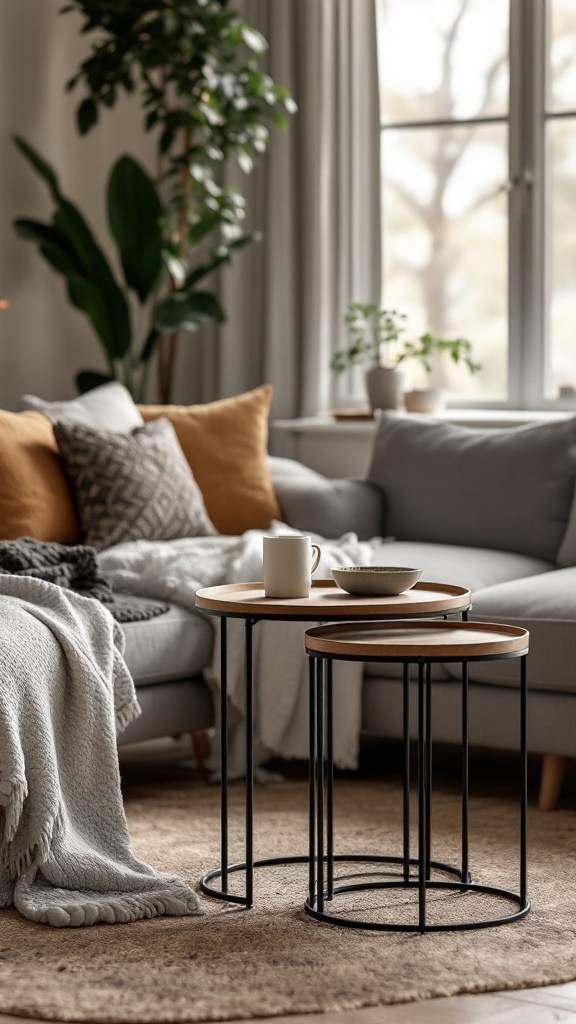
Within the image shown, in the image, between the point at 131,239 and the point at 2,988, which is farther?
the point at 131,239

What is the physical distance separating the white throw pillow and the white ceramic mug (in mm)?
1491

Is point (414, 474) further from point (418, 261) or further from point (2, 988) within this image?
point (2, 988)

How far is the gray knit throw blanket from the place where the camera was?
3.04 m

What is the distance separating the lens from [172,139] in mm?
4828

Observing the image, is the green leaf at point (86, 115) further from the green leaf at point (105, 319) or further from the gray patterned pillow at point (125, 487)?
the gray patterned pillow at point (125, 487)

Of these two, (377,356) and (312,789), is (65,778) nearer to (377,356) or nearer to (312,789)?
(312,789)

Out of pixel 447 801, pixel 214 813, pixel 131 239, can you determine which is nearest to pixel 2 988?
pixel 214 813

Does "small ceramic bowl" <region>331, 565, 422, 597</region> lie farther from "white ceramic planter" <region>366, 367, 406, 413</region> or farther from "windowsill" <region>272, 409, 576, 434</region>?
"white ceramic planter" <region>366, 367, 406, 413</region>

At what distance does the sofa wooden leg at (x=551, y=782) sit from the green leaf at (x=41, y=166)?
2616mm

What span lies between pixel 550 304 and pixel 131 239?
55.5 inches

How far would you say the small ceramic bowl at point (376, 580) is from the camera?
2375 mm

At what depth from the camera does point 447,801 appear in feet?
10.5

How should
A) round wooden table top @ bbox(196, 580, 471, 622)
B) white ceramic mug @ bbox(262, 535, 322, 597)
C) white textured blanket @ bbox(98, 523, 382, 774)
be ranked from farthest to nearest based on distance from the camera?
white textured blanket @ bbox(98, 523, 382, 774) < white ceramic mug @ bbox(262, 535, 322, 597) < round wooden table top @ bbox(196, 580, 471, 622)

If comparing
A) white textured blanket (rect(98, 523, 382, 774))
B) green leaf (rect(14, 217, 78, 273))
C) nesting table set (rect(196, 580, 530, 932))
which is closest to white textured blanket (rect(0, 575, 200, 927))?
nesting table set (rect(196, 580, 530, 932))
